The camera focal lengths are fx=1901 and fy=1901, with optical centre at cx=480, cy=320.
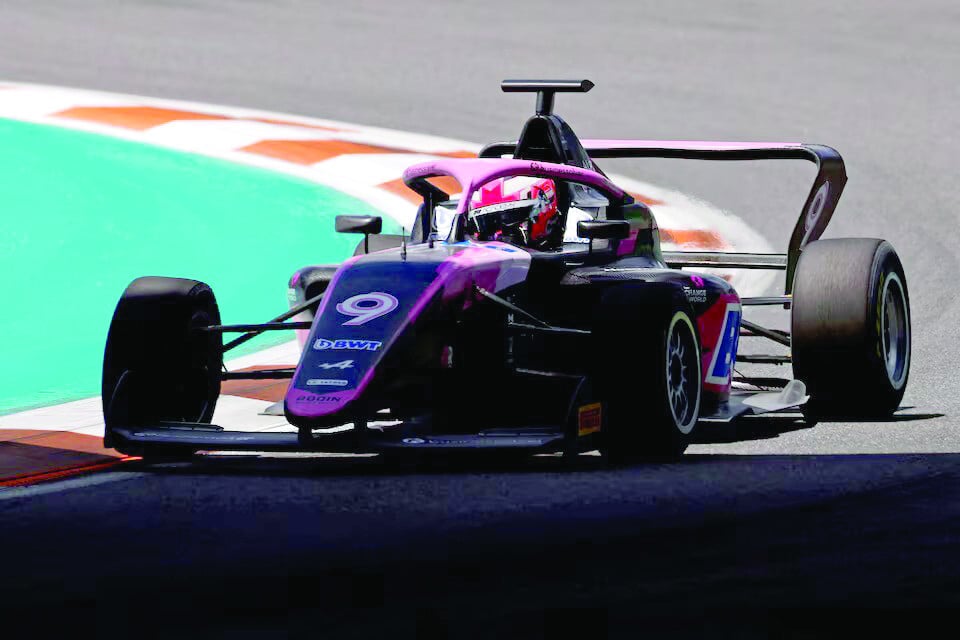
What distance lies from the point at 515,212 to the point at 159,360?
166 centimetres

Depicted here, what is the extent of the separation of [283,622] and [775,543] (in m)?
1.57

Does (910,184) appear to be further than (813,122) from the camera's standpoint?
No

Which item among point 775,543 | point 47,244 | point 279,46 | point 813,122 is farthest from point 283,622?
point 279,46

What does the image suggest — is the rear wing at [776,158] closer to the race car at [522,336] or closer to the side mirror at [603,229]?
the race car at [522,336]

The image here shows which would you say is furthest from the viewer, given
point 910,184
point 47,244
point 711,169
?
point 711,169

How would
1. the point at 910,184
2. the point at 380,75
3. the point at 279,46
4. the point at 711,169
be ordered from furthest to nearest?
the point at 279,46 < the point at 380,75 < the point at 711,169 < the point at 910,184

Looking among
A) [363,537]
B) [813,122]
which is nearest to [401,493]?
[363,537]

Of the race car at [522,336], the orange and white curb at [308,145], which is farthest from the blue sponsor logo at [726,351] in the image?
the orange and white curb at [308,145]

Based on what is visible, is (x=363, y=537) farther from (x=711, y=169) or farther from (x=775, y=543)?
(x=711, y=169)

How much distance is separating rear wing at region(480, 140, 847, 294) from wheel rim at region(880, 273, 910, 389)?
2.04 feet

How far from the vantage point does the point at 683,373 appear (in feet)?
24.1

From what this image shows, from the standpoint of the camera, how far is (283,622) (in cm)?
457

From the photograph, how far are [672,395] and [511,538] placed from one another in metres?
1.85

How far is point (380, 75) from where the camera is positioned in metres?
18.9
